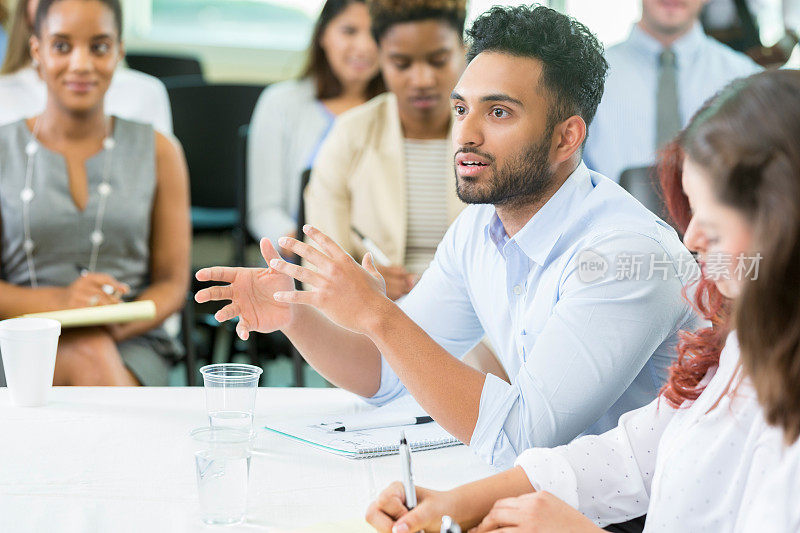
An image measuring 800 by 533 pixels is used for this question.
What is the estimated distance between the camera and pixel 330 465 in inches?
44.5

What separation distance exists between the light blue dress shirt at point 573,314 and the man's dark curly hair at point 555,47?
0.38 feet

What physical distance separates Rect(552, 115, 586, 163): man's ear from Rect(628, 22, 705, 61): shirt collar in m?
2.15

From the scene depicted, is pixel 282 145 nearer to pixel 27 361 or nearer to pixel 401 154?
pixel 401 154

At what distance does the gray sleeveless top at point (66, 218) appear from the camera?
2348 mm

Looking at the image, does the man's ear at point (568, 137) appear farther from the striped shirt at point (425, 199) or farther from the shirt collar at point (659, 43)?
the shirt collar at point (659, 43)

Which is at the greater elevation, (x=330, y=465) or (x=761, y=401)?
(x=761, y=401)

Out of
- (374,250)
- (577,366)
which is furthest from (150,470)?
(374,250)

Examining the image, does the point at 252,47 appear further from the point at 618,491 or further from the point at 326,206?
the point at 618,491

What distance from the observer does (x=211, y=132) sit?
3592 millimetres

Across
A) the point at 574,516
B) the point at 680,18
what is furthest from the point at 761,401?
the point at 680,18

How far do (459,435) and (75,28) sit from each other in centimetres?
168

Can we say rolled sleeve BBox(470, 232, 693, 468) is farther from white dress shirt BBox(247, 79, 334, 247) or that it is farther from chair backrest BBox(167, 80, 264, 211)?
chair backrest BBox(167, 80, 264, 211)

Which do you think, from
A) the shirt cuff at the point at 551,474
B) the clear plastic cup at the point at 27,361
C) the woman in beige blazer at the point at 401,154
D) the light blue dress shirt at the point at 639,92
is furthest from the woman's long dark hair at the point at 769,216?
the light blue dress shirt at the point at 639,92

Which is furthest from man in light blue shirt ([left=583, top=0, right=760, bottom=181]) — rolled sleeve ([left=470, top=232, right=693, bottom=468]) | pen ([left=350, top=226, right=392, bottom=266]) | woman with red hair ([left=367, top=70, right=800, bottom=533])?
woman with red hair ([left=367, top=70, right=800, bottom=533])
